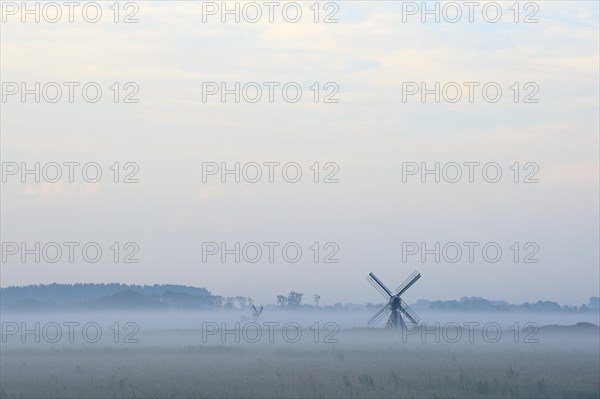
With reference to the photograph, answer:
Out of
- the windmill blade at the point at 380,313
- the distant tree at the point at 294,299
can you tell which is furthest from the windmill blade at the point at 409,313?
the distant tree at the point at 294,299

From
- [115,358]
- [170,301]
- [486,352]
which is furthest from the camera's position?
[170,301]

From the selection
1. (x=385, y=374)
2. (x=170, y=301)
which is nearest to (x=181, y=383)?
(x=385, y=374)

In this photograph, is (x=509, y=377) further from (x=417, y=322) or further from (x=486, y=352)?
(x=417, y=322)

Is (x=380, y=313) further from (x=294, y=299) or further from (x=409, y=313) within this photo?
(x=294, y=299)

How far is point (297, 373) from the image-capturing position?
124 ft

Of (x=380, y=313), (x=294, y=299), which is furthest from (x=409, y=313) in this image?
(x=294, y=299)

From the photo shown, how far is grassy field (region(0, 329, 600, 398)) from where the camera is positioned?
103ft

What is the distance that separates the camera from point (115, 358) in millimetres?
49125

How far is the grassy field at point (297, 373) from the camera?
103 feet

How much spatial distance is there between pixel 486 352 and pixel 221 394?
1029 inches

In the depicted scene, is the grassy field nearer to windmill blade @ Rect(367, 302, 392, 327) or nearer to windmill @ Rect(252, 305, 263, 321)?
windmill blade @ Rect(367, 302, 392, 327)

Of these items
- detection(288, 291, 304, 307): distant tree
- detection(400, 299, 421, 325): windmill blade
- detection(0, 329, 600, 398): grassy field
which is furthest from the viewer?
detection(288, 291, 304, 307): distant tree

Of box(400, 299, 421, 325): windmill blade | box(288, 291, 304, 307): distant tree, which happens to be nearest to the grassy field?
box(400, 299, 421, 325): windmill blade

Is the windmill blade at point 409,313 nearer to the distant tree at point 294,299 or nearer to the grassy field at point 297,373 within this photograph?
the grassy field at point 297,373
